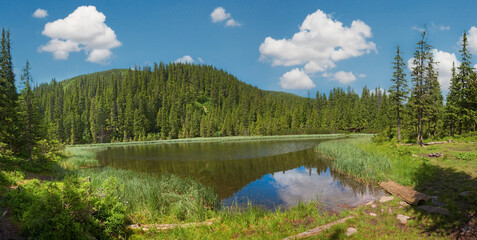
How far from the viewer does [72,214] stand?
6.79 m

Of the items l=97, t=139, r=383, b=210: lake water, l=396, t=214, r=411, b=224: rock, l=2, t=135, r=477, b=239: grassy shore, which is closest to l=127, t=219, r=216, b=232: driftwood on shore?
l=2, t=135, r=477, b=239: grassy shore

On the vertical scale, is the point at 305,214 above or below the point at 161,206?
below

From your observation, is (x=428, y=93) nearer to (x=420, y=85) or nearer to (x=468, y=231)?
(x=420, y=85)

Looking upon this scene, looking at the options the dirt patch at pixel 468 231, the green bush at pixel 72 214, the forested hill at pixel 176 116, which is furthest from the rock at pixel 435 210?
the forested hill at pixel 176 116

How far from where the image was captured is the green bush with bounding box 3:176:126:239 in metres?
6.39

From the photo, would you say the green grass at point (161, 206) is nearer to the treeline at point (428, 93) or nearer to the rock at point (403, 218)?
the rock at point (403, 218)

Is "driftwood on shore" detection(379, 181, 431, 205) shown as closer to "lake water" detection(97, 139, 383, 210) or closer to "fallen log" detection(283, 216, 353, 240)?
"lake water" detection(97, 139, 383, 210)

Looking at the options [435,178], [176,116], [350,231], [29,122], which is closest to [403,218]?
[350,231]

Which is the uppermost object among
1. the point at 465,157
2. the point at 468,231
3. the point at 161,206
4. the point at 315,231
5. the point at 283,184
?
the point at 465,157

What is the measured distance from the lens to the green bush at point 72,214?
21.0 feet

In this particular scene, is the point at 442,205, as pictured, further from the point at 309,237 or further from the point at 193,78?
the point at 193,78

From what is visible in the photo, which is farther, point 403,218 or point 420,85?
point 420,85

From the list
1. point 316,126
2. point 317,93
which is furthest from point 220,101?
point 316,126

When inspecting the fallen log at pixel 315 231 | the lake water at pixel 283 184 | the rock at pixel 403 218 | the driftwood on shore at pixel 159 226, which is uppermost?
the rock at pixel 403 218
